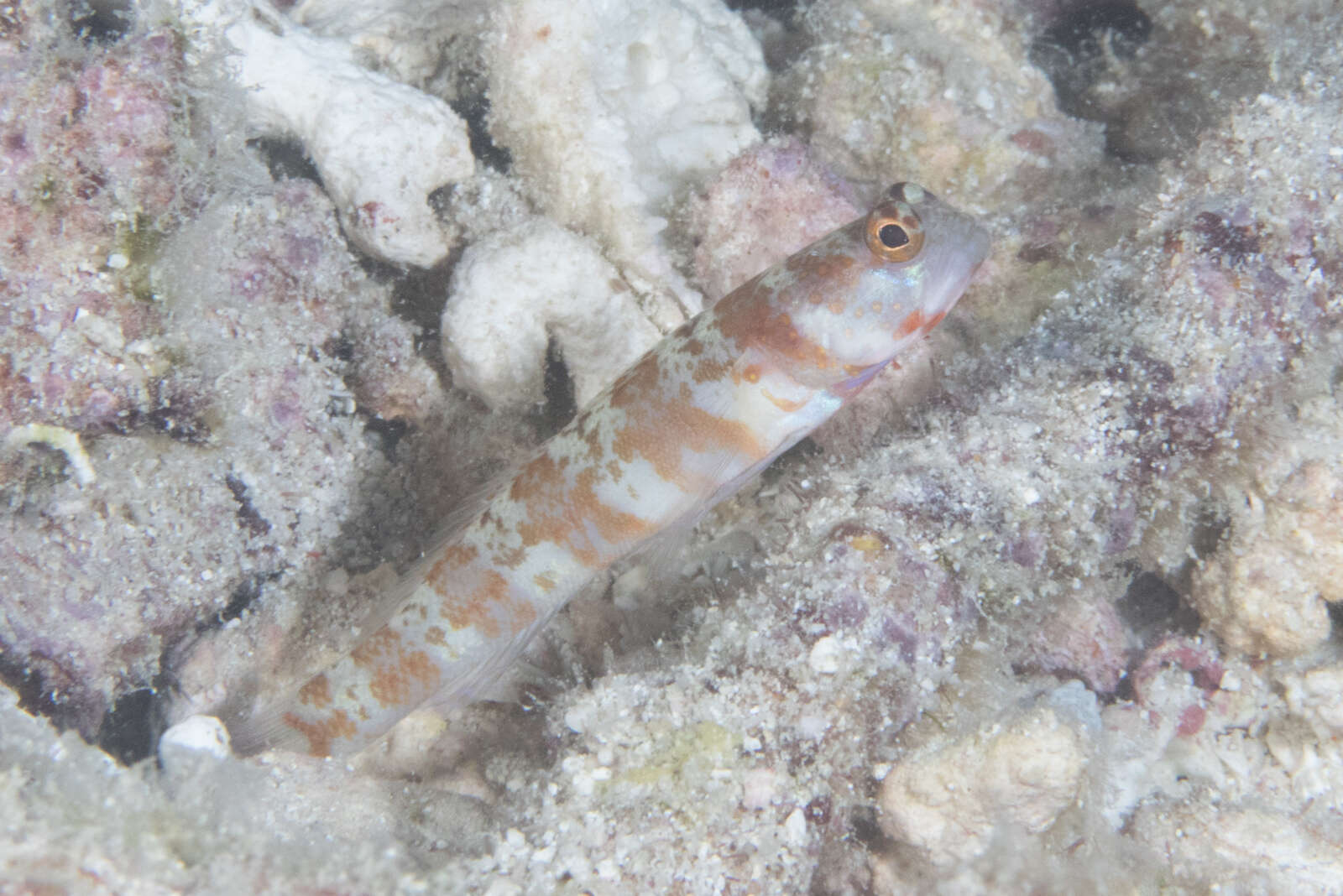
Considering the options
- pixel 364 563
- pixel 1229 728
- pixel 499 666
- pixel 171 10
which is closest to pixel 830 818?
pixel 499 666

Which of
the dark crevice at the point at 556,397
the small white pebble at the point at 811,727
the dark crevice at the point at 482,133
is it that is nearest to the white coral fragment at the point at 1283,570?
the small white pebble at the point at 811,727

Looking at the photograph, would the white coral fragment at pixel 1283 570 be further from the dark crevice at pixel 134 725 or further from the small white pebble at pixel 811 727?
the dark crevice at pixel 134 725

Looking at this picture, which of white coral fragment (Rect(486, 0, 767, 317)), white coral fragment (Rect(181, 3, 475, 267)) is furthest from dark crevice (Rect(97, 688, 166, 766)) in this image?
white coral fragment (Rect(486, 0, 767, 317))

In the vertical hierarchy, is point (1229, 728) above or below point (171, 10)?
below

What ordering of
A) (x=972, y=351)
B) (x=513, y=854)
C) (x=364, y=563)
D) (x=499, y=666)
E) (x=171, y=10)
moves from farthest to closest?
(x=364, y=563) → (x=972, y=351) → (x=499, y=666) → (x=171, y=10) → (x=513, y=854)

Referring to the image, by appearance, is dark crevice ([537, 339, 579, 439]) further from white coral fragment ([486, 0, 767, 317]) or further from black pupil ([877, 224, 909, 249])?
black pupil ([877, 224, 909, 249])

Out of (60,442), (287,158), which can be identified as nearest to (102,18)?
(287,158)

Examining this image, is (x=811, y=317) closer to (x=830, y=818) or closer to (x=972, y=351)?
(x=972, y=351)
